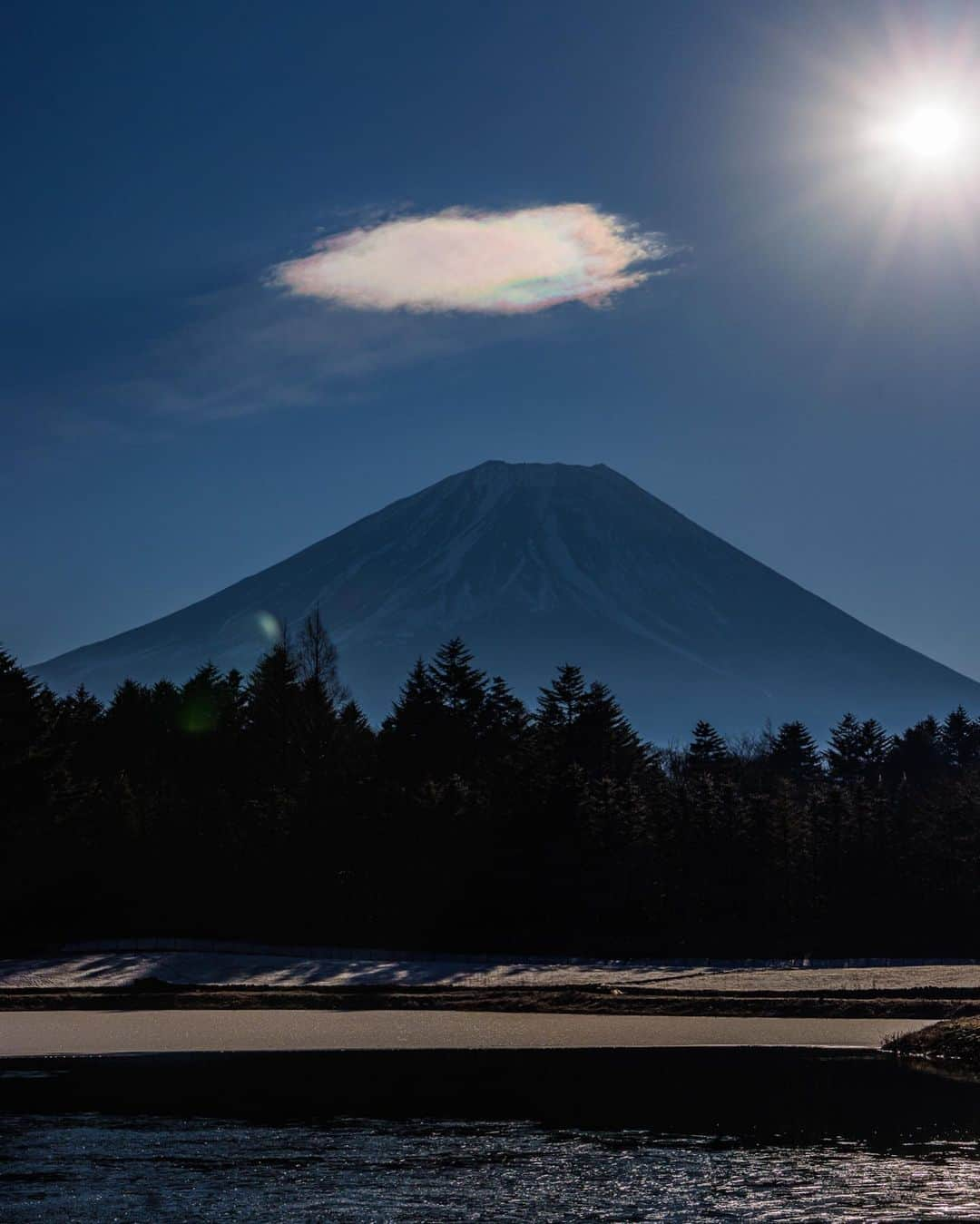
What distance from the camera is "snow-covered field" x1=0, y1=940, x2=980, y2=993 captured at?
52947 millimetres

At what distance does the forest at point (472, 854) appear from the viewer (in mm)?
68250

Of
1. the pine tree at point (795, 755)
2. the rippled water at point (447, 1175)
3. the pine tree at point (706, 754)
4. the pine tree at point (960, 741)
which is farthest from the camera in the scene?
the pine tree at point (960, 741)

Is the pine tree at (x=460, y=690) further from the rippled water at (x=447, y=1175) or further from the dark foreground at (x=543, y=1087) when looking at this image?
the rippled water at (x=447, y=1175)

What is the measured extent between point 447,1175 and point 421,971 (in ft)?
127

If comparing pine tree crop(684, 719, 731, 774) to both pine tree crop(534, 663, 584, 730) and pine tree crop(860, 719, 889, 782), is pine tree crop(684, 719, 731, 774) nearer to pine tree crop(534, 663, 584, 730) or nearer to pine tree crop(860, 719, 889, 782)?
pine tree crop(860, 719, 889, 782)

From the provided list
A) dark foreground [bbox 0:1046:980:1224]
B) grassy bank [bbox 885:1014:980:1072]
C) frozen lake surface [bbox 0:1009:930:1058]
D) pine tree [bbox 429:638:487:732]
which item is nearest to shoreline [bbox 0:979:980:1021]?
frozen lake surface [bbox 0:1009:930:1058]

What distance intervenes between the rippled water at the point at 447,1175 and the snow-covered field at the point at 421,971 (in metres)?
29.3

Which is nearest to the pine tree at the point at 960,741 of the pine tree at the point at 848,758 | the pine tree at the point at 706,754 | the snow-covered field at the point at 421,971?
the pine tree at the point at 848,758

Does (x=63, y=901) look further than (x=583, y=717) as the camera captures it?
No

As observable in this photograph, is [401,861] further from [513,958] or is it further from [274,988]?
[274,988]

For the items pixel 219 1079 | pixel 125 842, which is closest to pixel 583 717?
pixel 125 842

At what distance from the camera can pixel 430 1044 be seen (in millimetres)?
36875

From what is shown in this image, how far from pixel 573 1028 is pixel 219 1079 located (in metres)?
13.8

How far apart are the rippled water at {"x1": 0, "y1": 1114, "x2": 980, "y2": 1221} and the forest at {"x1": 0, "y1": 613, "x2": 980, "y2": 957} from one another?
43394mm
